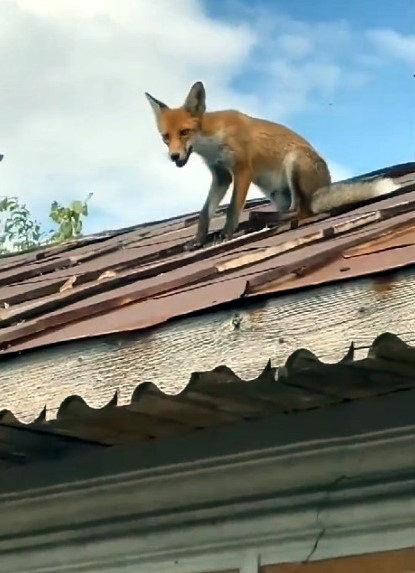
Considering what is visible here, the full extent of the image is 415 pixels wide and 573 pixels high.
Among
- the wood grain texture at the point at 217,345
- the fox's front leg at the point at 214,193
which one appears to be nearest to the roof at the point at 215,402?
the wood grain texture at the point at 217,345

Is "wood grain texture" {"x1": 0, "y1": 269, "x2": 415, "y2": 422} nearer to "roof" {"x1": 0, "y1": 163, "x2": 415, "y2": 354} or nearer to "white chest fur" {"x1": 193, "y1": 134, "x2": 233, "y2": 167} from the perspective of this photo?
"roof" {"x1": 0, "y1": 163, "x2": 415, "y2": 354}

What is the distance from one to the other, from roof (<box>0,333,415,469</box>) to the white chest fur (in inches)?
149

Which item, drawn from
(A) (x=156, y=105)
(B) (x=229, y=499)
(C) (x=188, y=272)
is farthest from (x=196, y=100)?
(B) (x=229, y=499)

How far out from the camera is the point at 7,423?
2885mm

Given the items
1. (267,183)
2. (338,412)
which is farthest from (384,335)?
(267,183)

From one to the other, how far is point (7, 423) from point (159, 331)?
0.55 meters

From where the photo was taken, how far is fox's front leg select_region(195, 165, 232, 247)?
5.99 m

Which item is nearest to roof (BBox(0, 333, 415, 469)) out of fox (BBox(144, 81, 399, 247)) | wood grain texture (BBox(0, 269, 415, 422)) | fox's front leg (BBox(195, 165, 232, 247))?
wood grain texture (BBox(0, 269, 415, 422))

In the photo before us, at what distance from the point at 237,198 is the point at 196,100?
97 centimetres

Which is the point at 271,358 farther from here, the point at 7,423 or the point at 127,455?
the point at 127,455

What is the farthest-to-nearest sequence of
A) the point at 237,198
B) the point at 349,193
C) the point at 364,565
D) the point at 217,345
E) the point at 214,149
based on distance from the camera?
the point at 214,149 < the point at 237,198 < the point at 349,193 < the point at 364,565 < the point at 217,345

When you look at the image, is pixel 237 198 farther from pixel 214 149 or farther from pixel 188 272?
pixel 188 272

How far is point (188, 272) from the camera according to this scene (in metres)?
3.67

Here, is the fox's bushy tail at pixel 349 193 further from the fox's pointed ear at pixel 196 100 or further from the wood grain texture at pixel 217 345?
the wood grain texture at pixel 217 345
